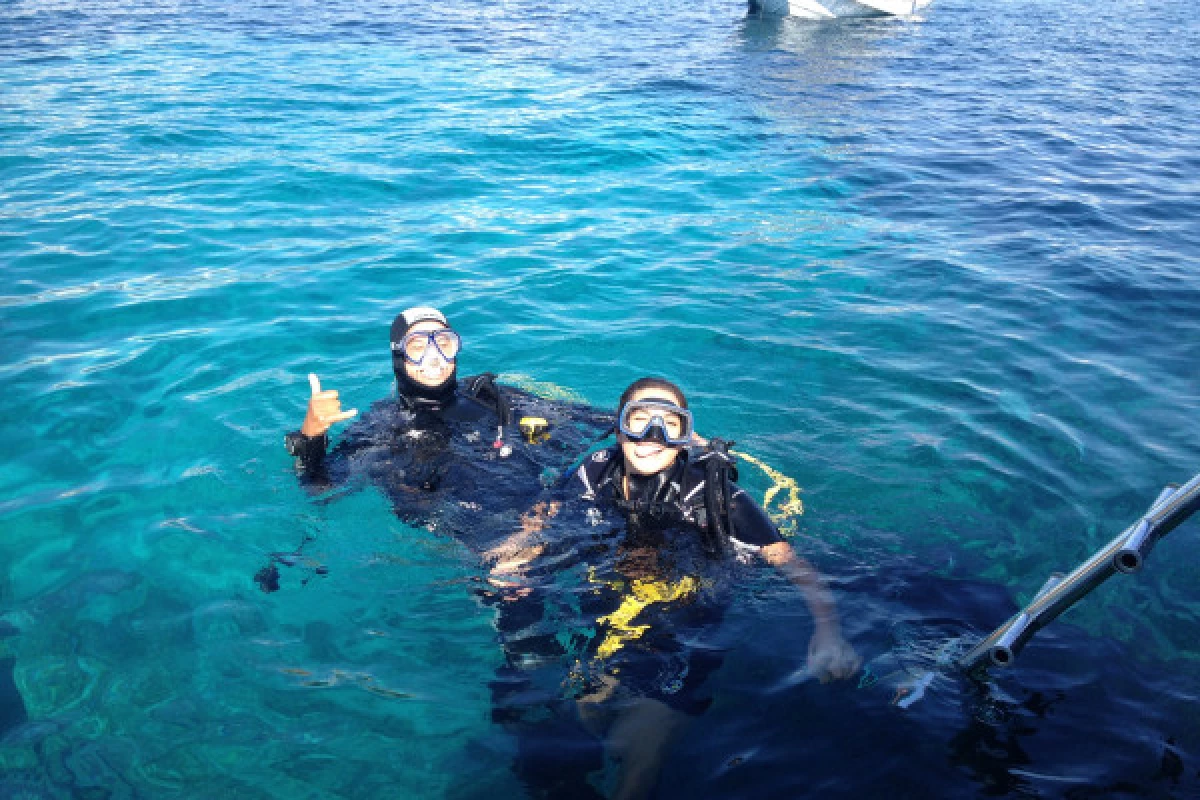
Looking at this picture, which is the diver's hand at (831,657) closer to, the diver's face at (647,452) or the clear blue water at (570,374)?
the clear blue water at (570,374)

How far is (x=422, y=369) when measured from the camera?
5148 millimetres

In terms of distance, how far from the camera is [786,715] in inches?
147

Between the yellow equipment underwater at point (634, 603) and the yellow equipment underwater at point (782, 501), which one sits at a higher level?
the yellow equipment underwater at point (634, 603)

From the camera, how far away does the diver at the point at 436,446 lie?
4793 mm

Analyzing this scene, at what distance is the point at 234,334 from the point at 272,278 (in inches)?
45.2

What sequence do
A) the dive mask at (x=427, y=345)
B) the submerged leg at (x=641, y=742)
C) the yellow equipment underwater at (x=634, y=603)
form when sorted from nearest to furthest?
the submerged leg at (x=641, y=742) < the yellow equipment underwater at (x=634, y=603) < the dive mask at (x=427, y=345)

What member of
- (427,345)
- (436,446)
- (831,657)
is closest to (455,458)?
(436,446)

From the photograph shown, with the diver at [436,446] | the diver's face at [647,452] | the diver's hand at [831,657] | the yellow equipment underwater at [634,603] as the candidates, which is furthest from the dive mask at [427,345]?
the diver's hand at [831,657]

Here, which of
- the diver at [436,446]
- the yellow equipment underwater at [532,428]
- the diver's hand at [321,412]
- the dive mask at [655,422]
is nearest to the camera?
the dive mask at [655,422]

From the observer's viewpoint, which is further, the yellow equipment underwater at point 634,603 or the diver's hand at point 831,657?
the yellow equipment underwater at point 634,603

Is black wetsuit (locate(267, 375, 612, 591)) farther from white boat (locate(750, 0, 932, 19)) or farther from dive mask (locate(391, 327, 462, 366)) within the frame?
white boat (locate(750, 0, 932, 19))

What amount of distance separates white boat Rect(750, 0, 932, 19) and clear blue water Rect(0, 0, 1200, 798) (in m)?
10.4

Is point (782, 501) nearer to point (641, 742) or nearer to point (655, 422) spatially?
point (655, 422)

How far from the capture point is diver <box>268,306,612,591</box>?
479 cm
